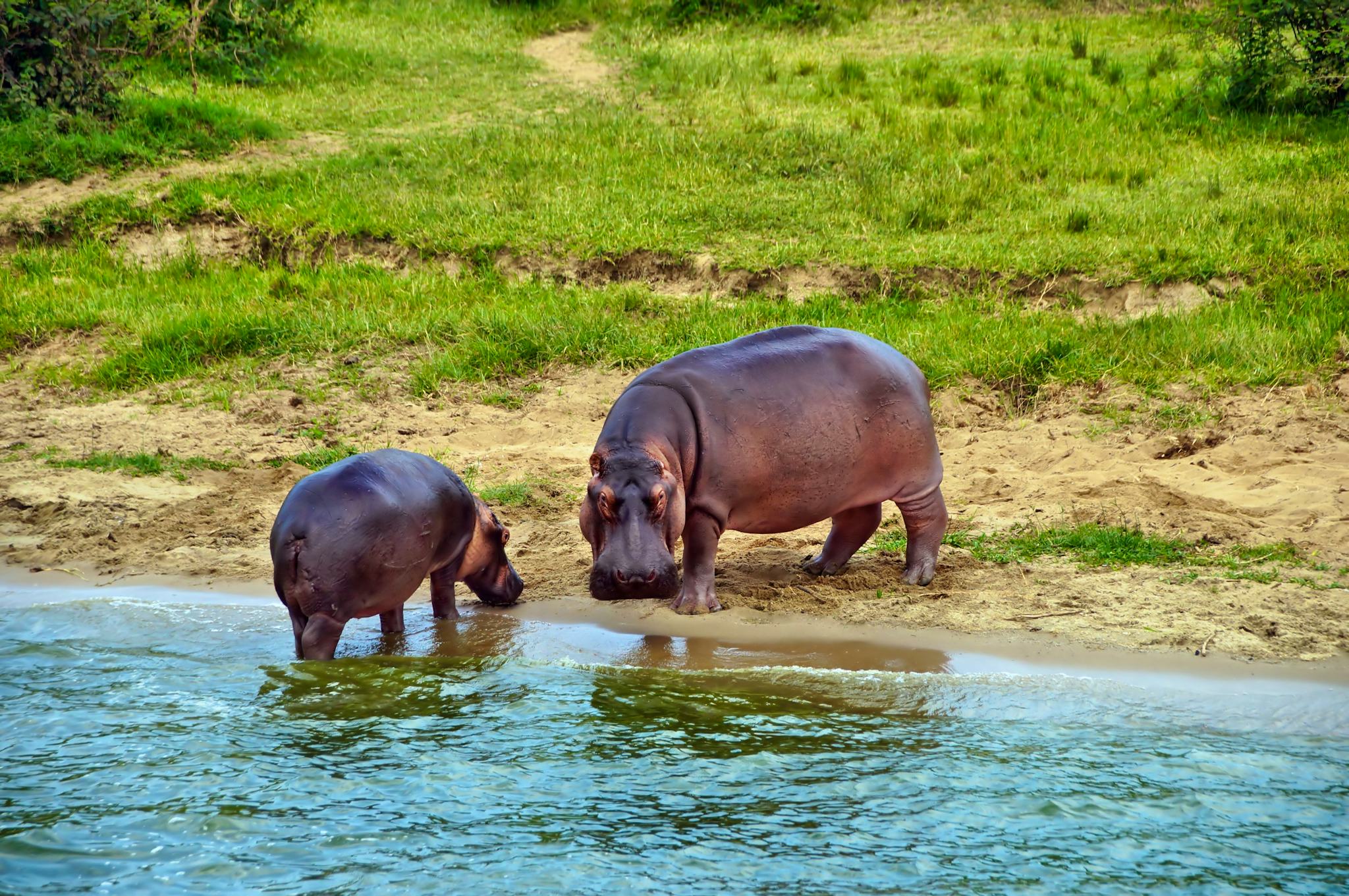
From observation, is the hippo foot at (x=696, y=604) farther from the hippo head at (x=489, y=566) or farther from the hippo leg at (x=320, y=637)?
the hippo leg at (x=320, y=637)

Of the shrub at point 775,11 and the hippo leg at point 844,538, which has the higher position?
the shrub at point 775,11

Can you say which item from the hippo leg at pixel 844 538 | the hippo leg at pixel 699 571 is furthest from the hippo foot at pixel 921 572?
the hippo leg at pixel 699 571

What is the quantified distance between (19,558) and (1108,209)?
8.02 metres

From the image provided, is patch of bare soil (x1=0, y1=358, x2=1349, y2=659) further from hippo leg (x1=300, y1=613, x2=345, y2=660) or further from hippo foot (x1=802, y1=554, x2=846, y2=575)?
hippo leg (x1=300, y1=613, x2=345, y2=660)

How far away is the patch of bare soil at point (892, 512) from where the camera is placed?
5566mm

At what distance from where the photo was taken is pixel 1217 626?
526 cm

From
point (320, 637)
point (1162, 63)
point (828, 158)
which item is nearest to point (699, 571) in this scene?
point (320, 637)

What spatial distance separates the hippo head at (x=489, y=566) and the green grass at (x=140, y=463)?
8.40 ft

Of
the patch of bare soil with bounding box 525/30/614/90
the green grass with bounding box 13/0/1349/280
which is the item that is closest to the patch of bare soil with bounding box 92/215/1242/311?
the green grass with bounding box 13/0/1349/280

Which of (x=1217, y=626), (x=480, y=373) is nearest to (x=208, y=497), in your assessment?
(x=480, y=373)

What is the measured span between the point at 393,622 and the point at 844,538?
2165mm

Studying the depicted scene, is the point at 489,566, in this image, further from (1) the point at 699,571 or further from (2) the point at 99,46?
(2) the point at 99,46

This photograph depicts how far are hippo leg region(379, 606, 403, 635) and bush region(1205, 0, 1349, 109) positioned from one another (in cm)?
983

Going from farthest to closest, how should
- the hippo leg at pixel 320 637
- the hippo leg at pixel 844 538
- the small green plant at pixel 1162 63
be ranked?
1. the small green plant at pixel 1162 63
2. the hippo leg at pixel 844 538
3. the hippo leg at pixel 320 637
